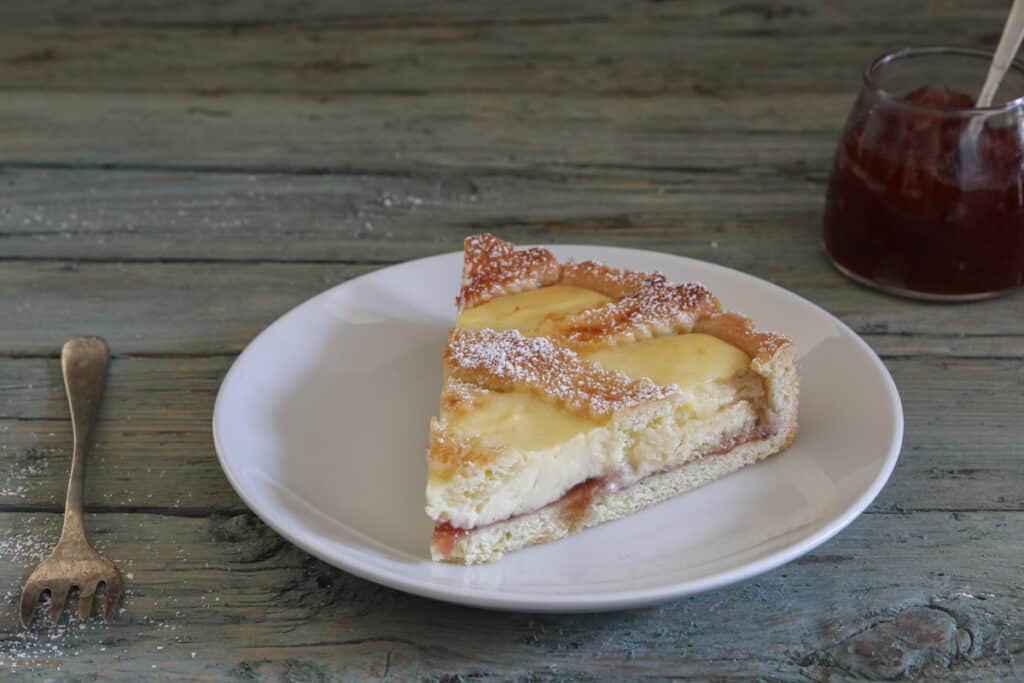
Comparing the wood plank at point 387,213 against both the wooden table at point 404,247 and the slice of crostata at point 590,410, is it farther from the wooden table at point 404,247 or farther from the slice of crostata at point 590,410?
the slice of crostata at point 590,410

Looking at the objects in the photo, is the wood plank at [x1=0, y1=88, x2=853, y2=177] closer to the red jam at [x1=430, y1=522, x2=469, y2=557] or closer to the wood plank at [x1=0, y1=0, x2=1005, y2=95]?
the wood plank at [x1=0, y1=0, x2=1005, y2=95]

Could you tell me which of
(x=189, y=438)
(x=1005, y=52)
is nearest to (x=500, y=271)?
(x=189, y=438)

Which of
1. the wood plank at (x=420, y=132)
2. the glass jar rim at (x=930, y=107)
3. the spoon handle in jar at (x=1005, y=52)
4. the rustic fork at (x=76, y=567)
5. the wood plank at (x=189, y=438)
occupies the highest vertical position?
the spoon handle in jar at (x=1005, y=52)

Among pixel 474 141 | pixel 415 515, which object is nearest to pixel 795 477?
pixel 415 515

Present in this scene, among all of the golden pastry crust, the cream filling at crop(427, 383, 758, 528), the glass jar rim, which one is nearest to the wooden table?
the cream filling at crop(427, 383, 758, 528)

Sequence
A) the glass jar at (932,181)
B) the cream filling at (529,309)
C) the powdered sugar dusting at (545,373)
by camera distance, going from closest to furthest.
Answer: the powdered sugar dusting at (545,373) < the cream filling at (529,309) < the glass jar at (932,181)

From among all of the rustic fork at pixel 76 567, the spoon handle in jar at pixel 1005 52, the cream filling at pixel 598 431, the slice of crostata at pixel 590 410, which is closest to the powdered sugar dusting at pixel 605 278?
the slice of crostata at pixel 590 410

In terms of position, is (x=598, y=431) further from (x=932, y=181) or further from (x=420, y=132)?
(x=420, y=132)
